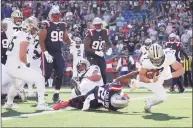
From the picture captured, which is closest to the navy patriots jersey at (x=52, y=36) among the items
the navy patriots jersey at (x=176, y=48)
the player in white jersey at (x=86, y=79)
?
the player in white jersey at (x=86, y=79)

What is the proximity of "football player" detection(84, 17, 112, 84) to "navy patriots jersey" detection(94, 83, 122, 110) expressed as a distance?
8.49 feet

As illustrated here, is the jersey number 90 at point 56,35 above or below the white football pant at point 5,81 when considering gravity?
above

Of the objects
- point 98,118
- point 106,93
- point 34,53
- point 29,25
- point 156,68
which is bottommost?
point 98,118

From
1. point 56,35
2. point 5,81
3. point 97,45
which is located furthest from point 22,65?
point 97,45

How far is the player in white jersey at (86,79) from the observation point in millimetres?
9836

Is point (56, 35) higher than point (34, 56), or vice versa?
point (56, 35)

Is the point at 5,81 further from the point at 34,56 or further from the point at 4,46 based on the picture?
the point at 34,56

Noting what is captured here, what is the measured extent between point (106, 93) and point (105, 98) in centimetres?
9

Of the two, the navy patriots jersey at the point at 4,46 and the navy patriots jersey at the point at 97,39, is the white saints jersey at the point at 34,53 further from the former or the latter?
the navy patriots jersey at the point at 97,39

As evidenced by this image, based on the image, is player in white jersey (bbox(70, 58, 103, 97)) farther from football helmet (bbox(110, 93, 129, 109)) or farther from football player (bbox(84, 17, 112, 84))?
football player (bbox(84, 17, 112, 84))

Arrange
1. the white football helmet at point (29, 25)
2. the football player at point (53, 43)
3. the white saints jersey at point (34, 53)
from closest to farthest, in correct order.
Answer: the white football helmet at point (29, 25) → the football player at point (53, 43) → the white saints jersey at point (34, 53)

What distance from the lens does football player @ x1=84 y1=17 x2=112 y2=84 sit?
11.8 m

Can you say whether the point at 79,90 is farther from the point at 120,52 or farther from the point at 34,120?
the point at 120,52

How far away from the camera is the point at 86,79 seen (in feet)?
32.8
